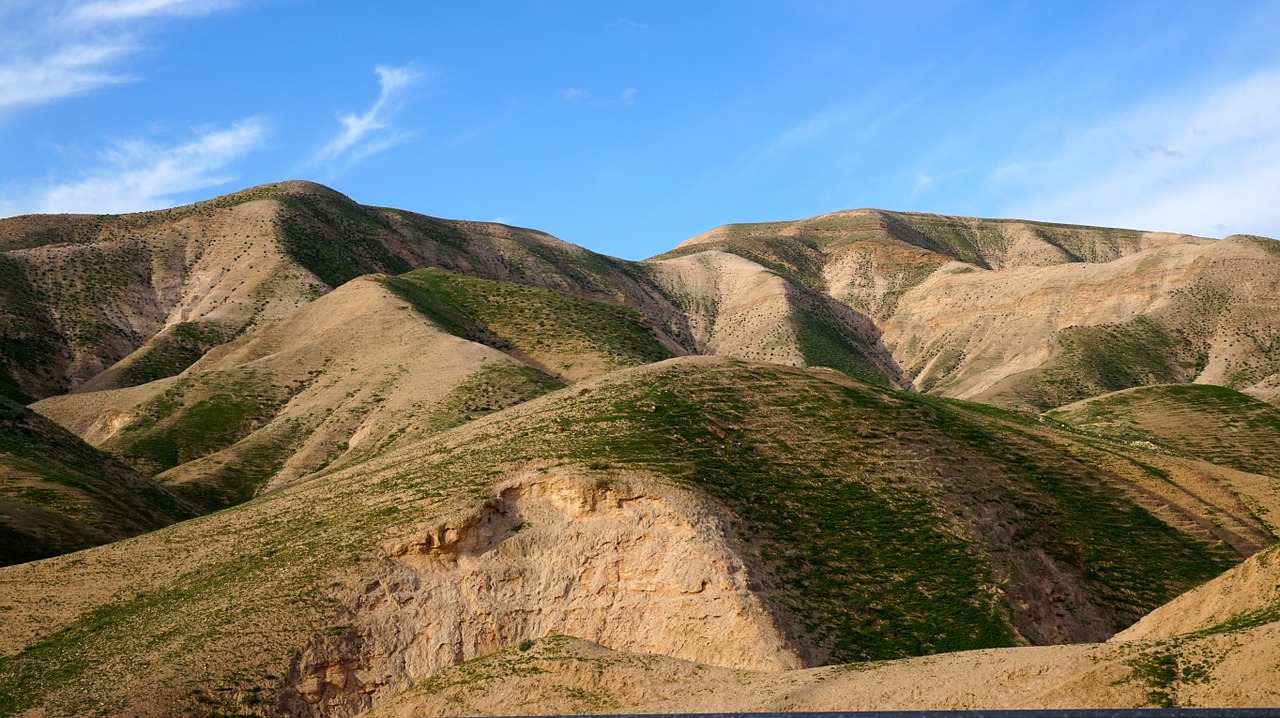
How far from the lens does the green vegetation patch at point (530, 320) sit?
86.7m

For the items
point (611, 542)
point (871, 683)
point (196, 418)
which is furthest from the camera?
point (196, 418)

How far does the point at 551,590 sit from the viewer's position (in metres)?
35.7

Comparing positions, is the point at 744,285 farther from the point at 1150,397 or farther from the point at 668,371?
the point at 668,371

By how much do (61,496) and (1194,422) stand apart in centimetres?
6571

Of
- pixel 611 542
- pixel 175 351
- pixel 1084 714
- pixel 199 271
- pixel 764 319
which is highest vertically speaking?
pixel 199 271

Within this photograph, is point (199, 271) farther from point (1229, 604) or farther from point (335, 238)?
point (1229, 604)

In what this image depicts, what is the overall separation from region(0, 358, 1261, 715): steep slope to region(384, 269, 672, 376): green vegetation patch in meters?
39.5

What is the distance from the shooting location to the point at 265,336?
92625 mm

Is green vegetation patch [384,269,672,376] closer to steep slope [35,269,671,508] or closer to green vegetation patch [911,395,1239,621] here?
steep slope [35,269,671,508]

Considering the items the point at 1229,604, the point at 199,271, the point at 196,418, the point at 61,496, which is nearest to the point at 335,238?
the point at 199,271

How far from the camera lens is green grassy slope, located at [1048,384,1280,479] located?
6575cm

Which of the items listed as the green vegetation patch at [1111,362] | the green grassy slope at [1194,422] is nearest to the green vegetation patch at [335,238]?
the green vegetation patch at [1111,362]

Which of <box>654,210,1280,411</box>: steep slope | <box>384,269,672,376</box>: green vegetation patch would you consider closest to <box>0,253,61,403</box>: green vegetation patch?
<box>384,269,672,376</box>: green vegetation patch

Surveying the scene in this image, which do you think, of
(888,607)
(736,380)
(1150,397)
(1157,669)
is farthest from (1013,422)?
(1157,669)
